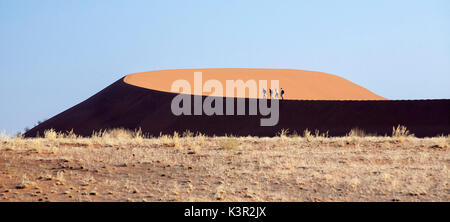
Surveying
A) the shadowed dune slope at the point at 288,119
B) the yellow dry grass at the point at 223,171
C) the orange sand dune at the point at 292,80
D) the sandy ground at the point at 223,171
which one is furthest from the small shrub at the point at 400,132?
the orange sand dune at the point at 292,80

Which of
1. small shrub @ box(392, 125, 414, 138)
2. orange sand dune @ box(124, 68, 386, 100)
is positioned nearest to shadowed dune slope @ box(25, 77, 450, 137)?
small shrub @ box(392, 125, 414, 138)

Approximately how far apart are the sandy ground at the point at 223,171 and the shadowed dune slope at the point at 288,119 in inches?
555

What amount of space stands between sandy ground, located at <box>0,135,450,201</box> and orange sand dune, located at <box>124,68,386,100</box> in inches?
1533

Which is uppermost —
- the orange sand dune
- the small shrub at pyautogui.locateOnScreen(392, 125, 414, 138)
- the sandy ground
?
the orange sand dune

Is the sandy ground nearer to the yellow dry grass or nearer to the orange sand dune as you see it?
the yellow dry grass

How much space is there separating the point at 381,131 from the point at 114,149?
689 inches

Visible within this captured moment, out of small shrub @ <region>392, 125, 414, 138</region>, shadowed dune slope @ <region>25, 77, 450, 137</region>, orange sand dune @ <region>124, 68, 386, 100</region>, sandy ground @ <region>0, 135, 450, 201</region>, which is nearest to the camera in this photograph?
sandy ground @ <region>0, 135, 450, 201</region>

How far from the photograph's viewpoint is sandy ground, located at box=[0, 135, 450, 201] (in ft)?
32.5

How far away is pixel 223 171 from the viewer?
39.3 feet

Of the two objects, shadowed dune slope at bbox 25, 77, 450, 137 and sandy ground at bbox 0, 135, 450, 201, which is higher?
shadowed dune slope at bbox 25, 77, 450, 137

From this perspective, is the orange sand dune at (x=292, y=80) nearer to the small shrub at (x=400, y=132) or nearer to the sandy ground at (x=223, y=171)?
the small shrub at (x=400, y=132)

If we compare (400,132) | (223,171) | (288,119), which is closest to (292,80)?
(288,119)
